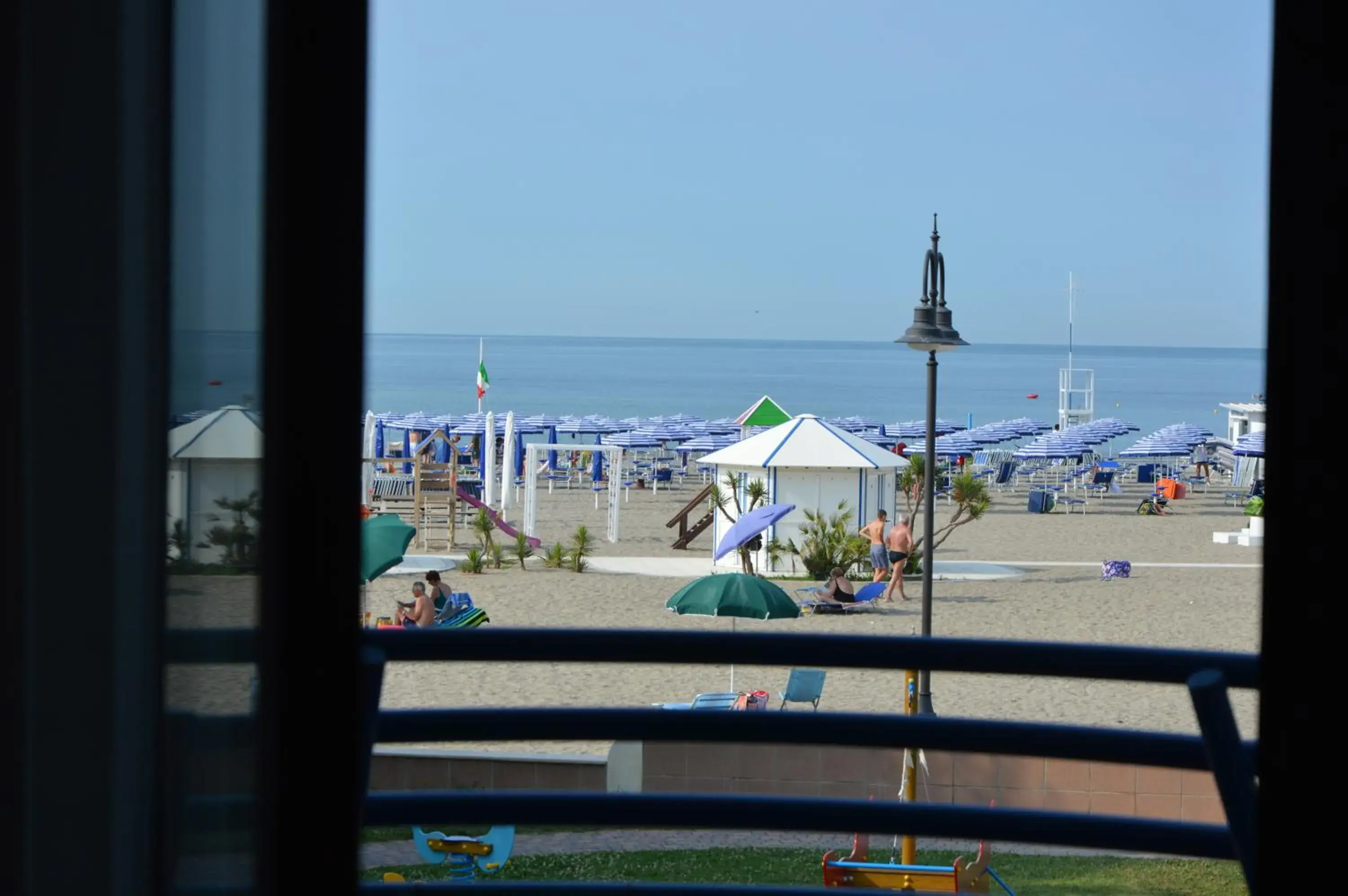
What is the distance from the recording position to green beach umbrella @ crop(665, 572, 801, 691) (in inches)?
400

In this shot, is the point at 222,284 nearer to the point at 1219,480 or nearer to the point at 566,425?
the point at 1219,480

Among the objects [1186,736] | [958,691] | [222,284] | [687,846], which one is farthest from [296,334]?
[958,691]

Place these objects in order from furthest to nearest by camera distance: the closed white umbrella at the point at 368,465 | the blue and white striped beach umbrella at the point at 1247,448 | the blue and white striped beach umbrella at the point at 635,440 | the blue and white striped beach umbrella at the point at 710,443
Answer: the blue and white striped beach umbrella at the point at 635,440 → the blue and white striped beach umbrella at the point at 710,443 → the blue and white striped beach umbrella at the point at 1247,448 → the closed white umbrella at the point at 368,465

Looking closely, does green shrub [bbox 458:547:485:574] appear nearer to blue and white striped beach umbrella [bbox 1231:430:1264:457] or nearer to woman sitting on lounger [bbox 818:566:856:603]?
woman sitting on lounger [bbox 818:566:856:603]

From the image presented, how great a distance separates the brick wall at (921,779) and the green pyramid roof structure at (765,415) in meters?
15.5

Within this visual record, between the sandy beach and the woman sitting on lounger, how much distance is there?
258 millimetres

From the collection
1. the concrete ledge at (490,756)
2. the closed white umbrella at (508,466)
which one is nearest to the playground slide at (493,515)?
the closed white umbrella at (508,466)

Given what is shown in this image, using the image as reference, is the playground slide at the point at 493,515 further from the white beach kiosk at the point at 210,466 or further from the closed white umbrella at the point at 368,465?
the white beach kiosk at the point at 210,466

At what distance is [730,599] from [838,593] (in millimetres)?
4554

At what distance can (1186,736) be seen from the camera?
137 centimetres

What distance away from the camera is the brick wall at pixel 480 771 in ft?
22.6

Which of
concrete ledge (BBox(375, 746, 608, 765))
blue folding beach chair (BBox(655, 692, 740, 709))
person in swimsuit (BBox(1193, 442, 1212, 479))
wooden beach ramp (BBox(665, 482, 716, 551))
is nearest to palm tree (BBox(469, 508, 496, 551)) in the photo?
wooden beach ramp (BBox(665, 482, 716, 551))

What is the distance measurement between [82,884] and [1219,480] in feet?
116

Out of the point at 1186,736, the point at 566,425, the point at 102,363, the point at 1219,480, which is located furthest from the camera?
the point at 566,425
